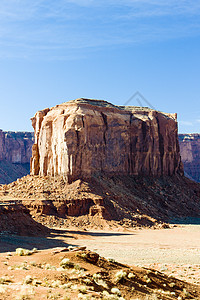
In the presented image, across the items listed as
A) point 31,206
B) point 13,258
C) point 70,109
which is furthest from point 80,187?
point 13,258

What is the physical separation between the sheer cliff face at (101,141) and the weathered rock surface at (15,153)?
82778 millimetres

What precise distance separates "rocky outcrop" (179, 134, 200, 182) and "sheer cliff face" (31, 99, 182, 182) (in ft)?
262

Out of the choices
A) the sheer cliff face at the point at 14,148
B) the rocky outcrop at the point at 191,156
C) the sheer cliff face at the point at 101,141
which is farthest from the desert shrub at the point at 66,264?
the rocky outcrop at the point at 191,156

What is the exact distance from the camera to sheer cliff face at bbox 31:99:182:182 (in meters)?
63.9

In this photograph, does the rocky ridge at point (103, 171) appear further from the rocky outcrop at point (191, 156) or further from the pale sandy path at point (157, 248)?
the rocky outcrop at point (191, 156)

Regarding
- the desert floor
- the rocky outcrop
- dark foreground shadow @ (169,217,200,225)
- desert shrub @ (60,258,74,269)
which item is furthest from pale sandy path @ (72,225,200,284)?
the rocky outcrop

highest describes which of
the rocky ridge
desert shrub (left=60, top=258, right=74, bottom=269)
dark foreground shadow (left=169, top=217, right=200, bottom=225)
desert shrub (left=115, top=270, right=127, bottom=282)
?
the rocky ridge

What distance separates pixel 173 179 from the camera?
8369 cm

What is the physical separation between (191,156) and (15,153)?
2675 inches

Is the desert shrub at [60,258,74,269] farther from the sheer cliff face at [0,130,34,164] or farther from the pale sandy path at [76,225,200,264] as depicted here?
the sheer cliff face at [0,130,34,164]

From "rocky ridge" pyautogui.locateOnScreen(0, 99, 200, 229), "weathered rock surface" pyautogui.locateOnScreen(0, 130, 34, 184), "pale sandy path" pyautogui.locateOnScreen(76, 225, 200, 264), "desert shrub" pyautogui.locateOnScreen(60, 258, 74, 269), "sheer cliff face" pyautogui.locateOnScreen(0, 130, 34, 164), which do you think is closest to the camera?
"desert shrub" pyautogui.locateOnScreen(60, 258, 74, 269)

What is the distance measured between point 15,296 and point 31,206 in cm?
4257

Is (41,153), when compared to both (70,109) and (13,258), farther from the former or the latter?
(13,258)

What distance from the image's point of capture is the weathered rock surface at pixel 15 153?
523 ft
